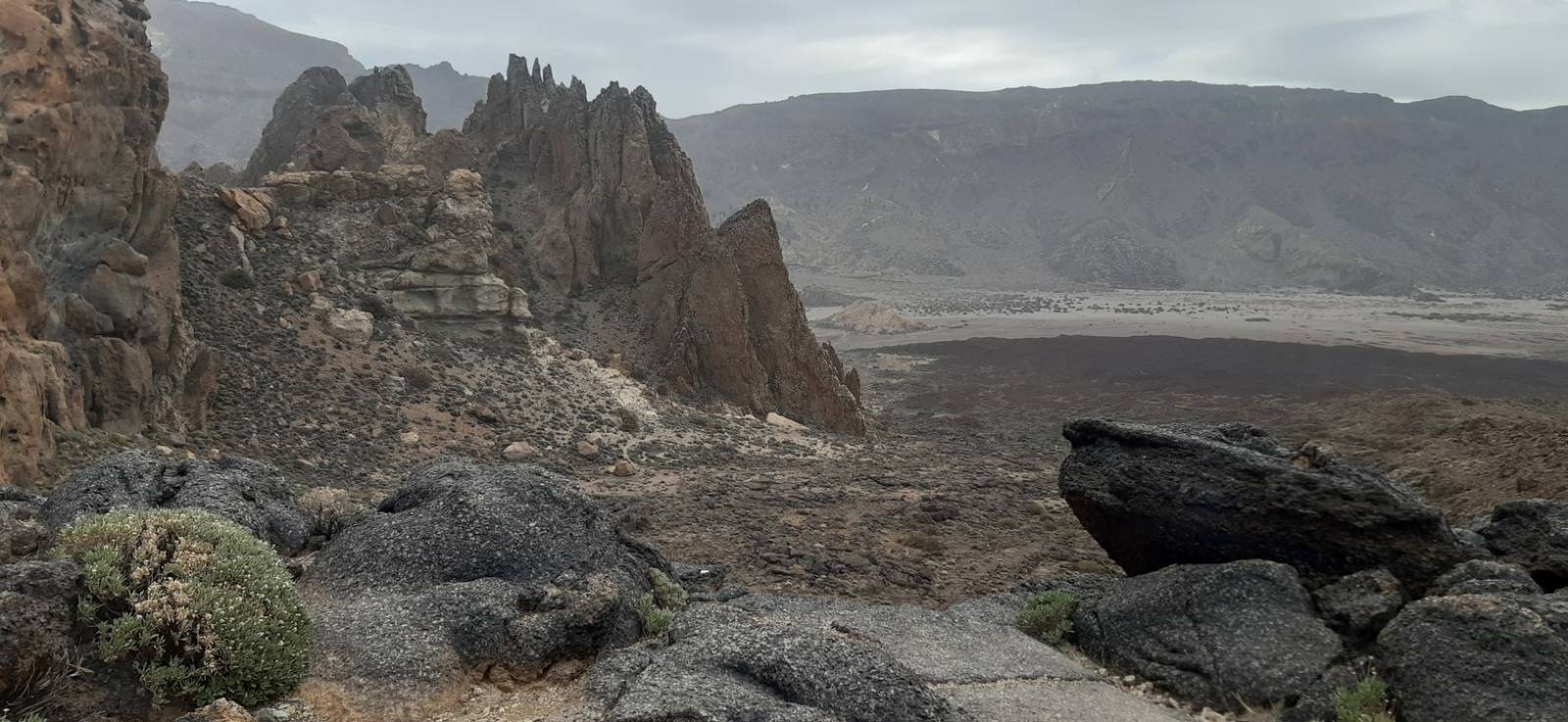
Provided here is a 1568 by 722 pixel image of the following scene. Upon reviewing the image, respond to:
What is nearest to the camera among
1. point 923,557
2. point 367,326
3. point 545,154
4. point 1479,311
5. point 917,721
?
point 917,721

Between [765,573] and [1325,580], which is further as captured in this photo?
[765,573]

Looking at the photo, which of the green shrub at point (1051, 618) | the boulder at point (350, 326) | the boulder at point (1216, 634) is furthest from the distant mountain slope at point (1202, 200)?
the green shrub at point (1051, 618)

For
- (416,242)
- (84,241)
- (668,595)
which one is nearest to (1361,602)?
(668,595)

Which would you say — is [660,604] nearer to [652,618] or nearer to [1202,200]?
[652,618]

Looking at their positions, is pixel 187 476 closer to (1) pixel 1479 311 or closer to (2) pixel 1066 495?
(2) pixel 1066 495

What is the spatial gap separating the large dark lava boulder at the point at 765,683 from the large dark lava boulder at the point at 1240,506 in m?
4.91

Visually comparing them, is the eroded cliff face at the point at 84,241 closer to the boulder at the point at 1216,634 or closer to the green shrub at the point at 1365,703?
the boulder at the point at 1216,634

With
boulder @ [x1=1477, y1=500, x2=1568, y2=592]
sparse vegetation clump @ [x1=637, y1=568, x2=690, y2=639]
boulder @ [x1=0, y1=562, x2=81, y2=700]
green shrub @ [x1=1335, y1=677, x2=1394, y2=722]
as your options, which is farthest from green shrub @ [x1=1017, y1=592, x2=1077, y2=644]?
boulder @ [x1=0, y1=562, x2=81, y2=700]

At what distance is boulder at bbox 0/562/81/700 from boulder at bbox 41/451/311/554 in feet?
9.25

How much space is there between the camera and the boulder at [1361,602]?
911 cm

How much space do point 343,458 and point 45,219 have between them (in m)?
7.14

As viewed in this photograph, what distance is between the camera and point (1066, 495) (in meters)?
12.0

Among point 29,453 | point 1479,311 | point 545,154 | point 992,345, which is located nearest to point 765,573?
point 29,453

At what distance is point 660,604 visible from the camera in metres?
9.92
